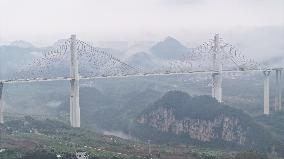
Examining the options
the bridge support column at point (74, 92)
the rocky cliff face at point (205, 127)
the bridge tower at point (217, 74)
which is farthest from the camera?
the bridge tower at point (217, 74)

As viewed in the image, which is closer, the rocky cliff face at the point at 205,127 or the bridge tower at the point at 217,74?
the rocky cliff face at the point at 205,127

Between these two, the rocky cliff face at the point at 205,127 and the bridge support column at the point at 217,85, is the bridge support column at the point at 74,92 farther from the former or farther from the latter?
the bridge support column at the point at 217,85

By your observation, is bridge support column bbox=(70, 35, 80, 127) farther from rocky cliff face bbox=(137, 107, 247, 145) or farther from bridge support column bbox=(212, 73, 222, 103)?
bridge support column bbox=(212, 73, 222, 103)

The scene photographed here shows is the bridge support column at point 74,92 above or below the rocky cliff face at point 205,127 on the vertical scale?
above

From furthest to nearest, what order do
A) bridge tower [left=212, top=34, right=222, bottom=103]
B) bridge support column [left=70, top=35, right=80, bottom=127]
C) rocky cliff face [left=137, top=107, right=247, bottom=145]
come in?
bridge tower [left=212, top=34, right=222, bottom=103], rocky cliff face [left=137, top=107, right=247, bottom=145], bridge support column [left=70, top=35, right=80, bottom=127]

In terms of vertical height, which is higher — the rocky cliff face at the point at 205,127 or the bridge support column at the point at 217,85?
the bridge support column at the point at 217,85

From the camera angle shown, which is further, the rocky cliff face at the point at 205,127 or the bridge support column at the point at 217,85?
the bridge support column at the point at 217,85

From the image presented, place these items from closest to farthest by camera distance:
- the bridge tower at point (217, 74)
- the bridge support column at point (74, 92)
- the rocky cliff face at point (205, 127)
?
the bridge support column at point (74, 92)
the rocky cliff face at point (205, 127)
the bridge tower at point (217, 74)

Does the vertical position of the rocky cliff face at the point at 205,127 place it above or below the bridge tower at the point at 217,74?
below

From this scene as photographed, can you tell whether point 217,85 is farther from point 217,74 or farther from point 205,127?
point 205,127

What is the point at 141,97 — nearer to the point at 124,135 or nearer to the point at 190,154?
the point at 124,135
